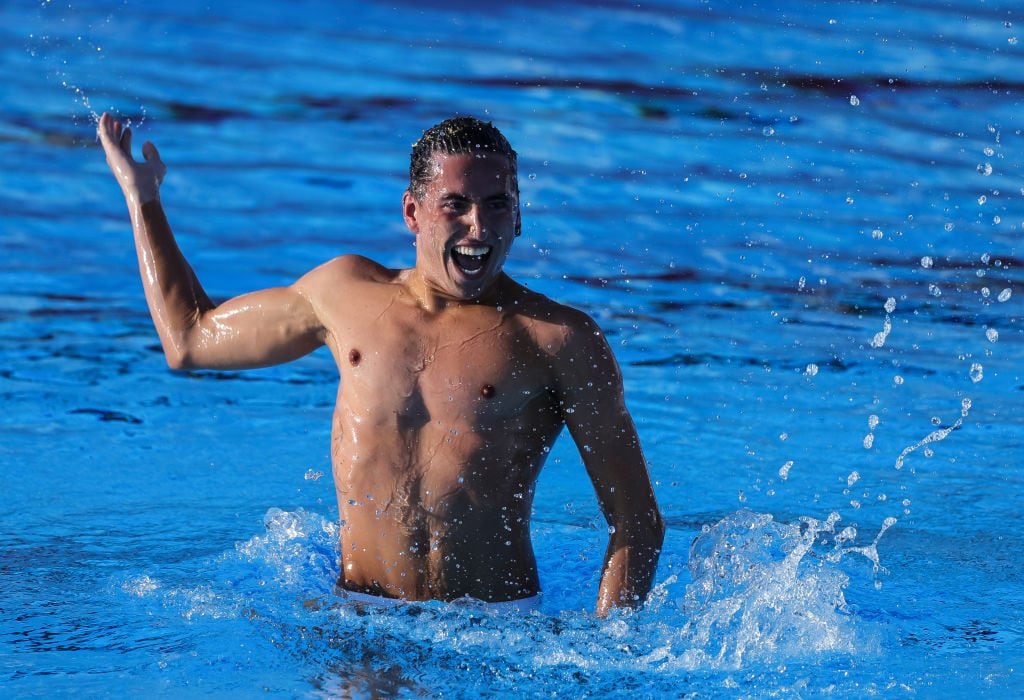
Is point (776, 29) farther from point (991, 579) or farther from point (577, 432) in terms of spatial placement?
point (577, 432)

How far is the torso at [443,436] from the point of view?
3.09 meters

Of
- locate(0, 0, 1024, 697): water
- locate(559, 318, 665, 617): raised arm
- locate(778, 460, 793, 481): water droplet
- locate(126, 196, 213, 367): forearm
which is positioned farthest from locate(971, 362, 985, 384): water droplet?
locate(126, 196, 213, 367): forearm

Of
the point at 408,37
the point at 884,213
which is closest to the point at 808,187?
the point at 884,213

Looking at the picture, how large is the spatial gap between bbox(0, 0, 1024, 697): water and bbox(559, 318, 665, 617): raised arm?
0.32 ft

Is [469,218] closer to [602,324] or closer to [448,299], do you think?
[448,299]

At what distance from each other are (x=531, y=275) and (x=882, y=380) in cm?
209

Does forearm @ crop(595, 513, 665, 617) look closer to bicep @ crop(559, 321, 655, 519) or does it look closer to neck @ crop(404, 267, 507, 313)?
bicep @ crop(559, 321, 655, 519)

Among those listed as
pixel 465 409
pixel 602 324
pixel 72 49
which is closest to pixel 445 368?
pixel 465 409

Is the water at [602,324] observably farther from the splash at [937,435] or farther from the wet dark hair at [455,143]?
the wet dark hair at [455,143]

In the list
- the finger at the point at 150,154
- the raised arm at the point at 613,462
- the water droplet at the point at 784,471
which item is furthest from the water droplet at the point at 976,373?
the finger at the point at 150,154

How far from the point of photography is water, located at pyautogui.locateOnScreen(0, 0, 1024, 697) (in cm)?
324

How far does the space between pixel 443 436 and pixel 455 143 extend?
68 cm

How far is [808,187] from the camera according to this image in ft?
27.4

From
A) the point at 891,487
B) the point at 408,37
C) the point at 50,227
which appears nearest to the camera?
the point at 891,487
